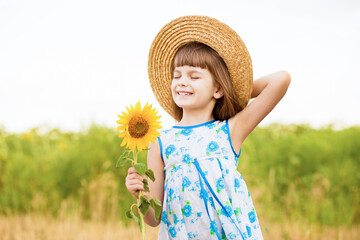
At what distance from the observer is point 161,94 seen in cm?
235

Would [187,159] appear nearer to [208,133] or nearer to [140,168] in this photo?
[208,133]

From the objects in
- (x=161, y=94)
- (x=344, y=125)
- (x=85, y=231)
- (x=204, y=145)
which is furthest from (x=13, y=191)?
(x=344, y=125)

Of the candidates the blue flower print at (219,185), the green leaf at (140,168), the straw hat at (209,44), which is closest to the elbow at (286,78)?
the straw hat at (209,44)

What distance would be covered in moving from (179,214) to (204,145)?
0.37 metres

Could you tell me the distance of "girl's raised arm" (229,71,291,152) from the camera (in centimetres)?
207

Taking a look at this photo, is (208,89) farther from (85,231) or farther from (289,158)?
(289,158)

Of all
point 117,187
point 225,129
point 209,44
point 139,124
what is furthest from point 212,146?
point 117,187

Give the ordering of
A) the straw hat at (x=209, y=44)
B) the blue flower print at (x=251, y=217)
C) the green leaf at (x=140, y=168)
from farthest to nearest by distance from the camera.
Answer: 1. the straw hat at (x=209, y=44)
2. the blue flower print at (x=251, y=217)
3. the green leaf at (x=140, y=168)

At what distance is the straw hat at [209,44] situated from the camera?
2.11 meters

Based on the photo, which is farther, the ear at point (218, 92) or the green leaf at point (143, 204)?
the ear at point (218, 92)

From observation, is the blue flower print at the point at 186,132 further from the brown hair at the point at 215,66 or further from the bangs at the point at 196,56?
the bangs at the point at 196,56

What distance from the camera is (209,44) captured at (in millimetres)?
2100

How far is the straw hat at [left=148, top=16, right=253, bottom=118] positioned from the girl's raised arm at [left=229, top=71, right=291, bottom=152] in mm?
97

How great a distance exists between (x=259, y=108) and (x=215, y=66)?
319 mm
